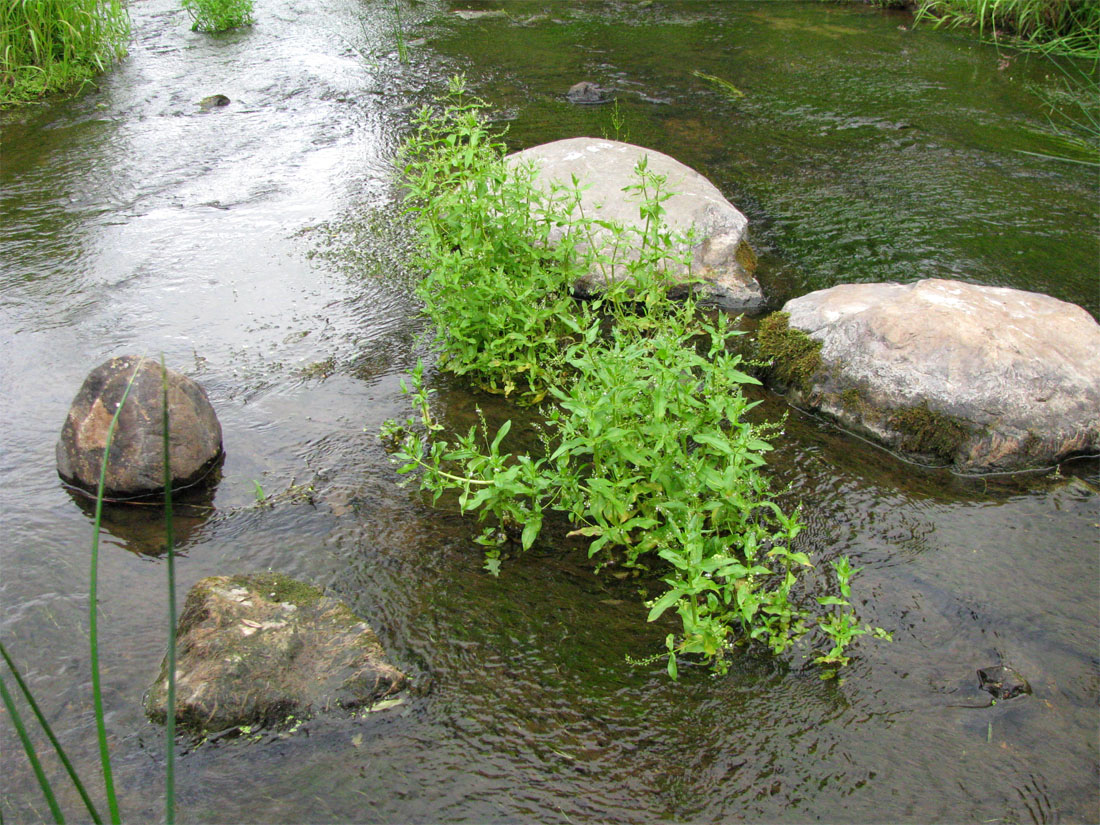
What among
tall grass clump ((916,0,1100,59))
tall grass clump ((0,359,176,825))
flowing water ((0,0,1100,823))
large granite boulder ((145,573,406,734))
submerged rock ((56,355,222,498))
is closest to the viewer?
tall grass clump ((0,359,176,825))

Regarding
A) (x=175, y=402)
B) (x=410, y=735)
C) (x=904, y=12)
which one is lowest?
(x=410, y=735)

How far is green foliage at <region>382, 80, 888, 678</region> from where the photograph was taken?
3.42 metres

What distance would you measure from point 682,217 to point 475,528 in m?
3.13

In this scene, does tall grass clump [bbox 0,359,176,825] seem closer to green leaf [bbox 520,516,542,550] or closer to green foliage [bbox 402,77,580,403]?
green leaf [bbox 520,516,542,550]

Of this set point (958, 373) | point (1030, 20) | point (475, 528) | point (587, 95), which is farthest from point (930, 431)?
point (1030, 20)

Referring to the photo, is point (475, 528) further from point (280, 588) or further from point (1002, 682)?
point (1002, 682)

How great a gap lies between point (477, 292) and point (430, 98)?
5474mm

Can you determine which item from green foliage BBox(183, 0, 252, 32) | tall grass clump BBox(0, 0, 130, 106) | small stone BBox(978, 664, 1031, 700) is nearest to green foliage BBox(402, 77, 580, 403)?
small stone BBox(978, 664, 1031, 700)

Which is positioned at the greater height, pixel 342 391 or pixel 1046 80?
pixel 1046 80

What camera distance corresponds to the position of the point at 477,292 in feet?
16.1

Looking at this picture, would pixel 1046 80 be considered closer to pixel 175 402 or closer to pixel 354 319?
pixel 354 319

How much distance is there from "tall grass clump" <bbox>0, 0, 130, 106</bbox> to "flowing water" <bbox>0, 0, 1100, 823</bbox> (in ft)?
2.07

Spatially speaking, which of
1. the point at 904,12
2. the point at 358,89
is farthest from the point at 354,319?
the point at 904,12

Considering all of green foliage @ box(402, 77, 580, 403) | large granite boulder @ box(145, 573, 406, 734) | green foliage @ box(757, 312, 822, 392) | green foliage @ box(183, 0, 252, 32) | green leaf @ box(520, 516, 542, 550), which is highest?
green foliage @ box(183, 0, 252, 32)
